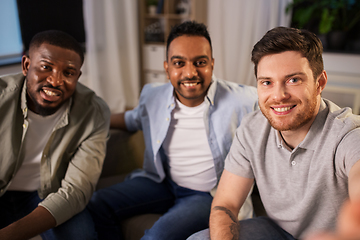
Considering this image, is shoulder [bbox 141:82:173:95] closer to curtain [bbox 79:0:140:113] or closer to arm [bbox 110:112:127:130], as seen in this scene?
arm [bbox 110:112:127:130]

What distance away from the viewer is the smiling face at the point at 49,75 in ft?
4.56

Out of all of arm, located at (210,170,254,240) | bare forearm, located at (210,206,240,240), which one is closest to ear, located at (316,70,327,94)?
Answer: arm, located at (210,170,254,240)

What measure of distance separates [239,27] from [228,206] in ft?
11.0

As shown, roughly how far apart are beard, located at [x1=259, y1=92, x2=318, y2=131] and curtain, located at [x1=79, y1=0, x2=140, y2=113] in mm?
3122

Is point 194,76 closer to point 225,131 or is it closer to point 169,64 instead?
point 169,64

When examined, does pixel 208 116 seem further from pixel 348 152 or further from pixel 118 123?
pixel 348 152

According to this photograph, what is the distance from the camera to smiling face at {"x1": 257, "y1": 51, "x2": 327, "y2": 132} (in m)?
1.04

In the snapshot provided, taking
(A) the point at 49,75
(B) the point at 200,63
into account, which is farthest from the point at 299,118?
(A) the point at 49,75

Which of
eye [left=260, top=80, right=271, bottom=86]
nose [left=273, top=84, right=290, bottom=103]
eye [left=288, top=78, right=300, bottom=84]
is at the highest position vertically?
eye [left=288, top=78, right=300, bottom=84]

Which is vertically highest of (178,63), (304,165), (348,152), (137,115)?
(178,63)

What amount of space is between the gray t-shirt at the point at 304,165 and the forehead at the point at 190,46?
491mm

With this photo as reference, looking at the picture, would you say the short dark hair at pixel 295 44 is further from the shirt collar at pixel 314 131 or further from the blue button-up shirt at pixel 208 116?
the blue button-up shirt at pixel 208 116

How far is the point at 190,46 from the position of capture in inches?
62.4

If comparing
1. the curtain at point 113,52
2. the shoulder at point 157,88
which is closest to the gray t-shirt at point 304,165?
the shoulder at point 157,88
